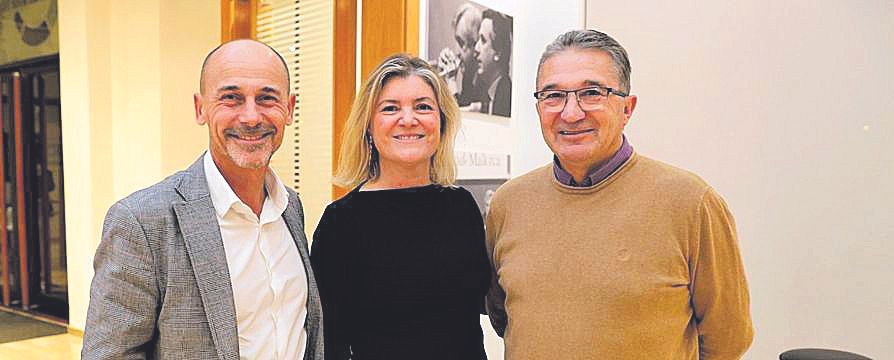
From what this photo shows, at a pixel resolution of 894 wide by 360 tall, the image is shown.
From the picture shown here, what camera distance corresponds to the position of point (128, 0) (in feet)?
19.2

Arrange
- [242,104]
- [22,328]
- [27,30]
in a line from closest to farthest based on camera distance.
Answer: [242,104]
[22,328]
[27,30]

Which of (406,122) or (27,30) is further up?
(27,30)

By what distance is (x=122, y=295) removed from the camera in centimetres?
144

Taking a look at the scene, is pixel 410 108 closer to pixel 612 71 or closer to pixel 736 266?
pixel 612 71

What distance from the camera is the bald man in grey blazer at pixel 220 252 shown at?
4.79 feet

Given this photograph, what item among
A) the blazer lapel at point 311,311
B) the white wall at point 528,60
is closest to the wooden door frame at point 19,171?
the white wall at point 528,60

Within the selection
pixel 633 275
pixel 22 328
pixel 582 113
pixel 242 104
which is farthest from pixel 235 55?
pixel 22 328

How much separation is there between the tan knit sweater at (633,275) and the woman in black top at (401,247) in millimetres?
227

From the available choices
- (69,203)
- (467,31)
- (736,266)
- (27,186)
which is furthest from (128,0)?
(736,266)

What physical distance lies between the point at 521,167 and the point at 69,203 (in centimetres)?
447

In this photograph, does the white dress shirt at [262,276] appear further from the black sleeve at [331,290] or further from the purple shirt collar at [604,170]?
the purple shirt collar at [604,170]

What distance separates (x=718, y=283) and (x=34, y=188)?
759 centimetres

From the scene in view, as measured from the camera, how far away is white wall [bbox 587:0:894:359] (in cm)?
251

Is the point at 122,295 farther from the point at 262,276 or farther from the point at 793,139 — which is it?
the point at 793,139
